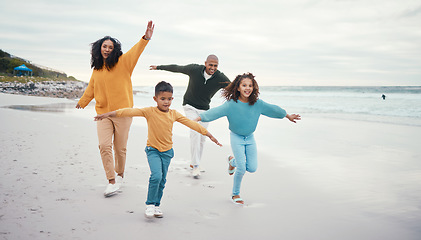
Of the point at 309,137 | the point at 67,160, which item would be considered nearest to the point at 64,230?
the point at 67,160

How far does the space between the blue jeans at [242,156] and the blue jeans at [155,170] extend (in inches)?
40.2

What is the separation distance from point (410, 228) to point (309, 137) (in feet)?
19.6

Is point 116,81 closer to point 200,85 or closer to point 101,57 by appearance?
point 101,57

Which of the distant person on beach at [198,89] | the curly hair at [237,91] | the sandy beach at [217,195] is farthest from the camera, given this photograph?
the distant person on beach at [198,89]

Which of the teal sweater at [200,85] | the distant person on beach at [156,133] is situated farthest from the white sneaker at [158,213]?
the teal sweater at [200,85]

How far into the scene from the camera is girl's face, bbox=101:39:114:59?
410 centimetres

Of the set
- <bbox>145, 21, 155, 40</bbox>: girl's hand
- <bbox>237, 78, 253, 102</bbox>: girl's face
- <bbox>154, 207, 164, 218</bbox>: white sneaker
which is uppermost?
<bbox>145, 21, 155, 40</bbox>: girl's hand

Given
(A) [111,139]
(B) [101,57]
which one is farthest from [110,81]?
(A) [111,139]

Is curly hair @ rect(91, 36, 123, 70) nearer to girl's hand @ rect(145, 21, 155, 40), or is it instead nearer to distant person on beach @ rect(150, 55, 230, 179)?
girl's hand @ rect(145, 21, 155, 40)

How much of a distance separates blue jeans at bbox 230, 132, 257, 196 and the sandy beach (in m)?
0.32

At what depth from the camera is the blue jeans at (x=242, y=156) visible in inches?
164

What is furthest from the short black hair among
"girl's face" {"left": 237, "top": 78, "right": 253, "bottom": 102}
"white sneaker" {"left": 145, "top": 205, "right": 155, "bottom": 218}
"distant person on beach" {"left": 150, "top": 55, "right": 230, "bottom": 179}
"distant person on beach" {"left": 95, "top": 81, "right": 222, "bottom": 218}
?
"distant person on beach" {"left": 150, "top": 55, "right": 230, "bottom": 179}

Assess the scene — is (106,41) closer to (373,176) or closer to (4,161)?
(4,161)

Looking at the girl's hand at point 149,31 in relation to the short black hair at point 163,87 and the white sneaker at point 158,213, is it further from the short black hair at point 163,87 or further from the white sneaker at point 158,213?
the white sneaker at point 158,213
